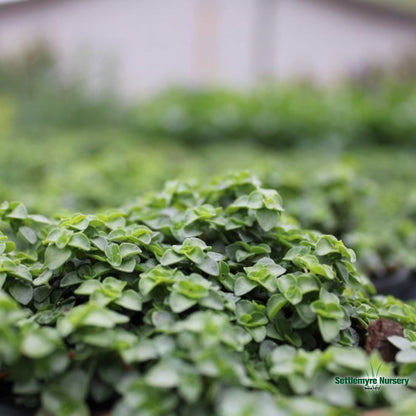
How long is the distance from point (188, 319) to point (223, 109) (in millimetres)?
5639

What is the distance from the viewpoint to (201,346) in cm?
91

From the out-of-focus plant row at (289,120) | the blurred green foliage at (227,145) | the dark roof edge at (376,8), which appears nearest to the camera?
the blurred green foliage at (227,145)

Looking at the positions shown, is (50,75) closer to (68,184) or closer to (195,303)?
(68,184)

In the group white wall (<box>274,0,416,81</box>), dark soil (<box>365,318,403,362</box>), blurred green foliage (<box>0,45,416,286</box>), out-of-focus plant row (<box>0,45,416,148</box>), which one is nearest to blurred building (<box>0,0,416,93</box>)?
white wall (<box>274,0,416,81</box>)

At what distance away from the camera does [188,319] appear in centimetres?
96

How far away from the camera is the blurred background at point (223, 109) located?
7.63ft

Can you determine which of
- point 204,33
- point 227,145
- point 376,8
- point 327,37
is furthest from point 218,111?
point 376,8

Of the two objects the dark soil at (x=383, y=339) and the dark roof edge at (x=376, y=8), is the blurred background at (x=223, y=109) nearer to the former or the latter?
the dark roof edge at (x=376, y=8)

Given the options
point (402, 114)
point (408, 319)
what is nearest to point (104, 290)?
point (408, 319)

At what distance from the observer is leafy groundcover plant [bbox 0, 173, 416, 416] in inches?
34.8

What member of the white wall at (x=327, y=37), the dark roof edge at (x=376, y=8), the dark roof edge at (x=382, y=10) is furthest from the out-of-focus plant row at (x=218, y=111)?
the dark roof edge at (x=382, y=10)

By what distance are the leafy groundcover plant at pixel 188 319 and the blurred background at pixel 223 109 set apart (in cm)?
80

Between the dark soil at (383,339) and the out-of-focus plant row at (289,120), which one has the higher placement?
the dark soil at (383,339)

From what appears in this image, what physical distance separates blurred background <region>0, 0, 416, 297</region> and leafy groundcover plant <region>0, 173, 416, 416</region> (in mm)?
803
